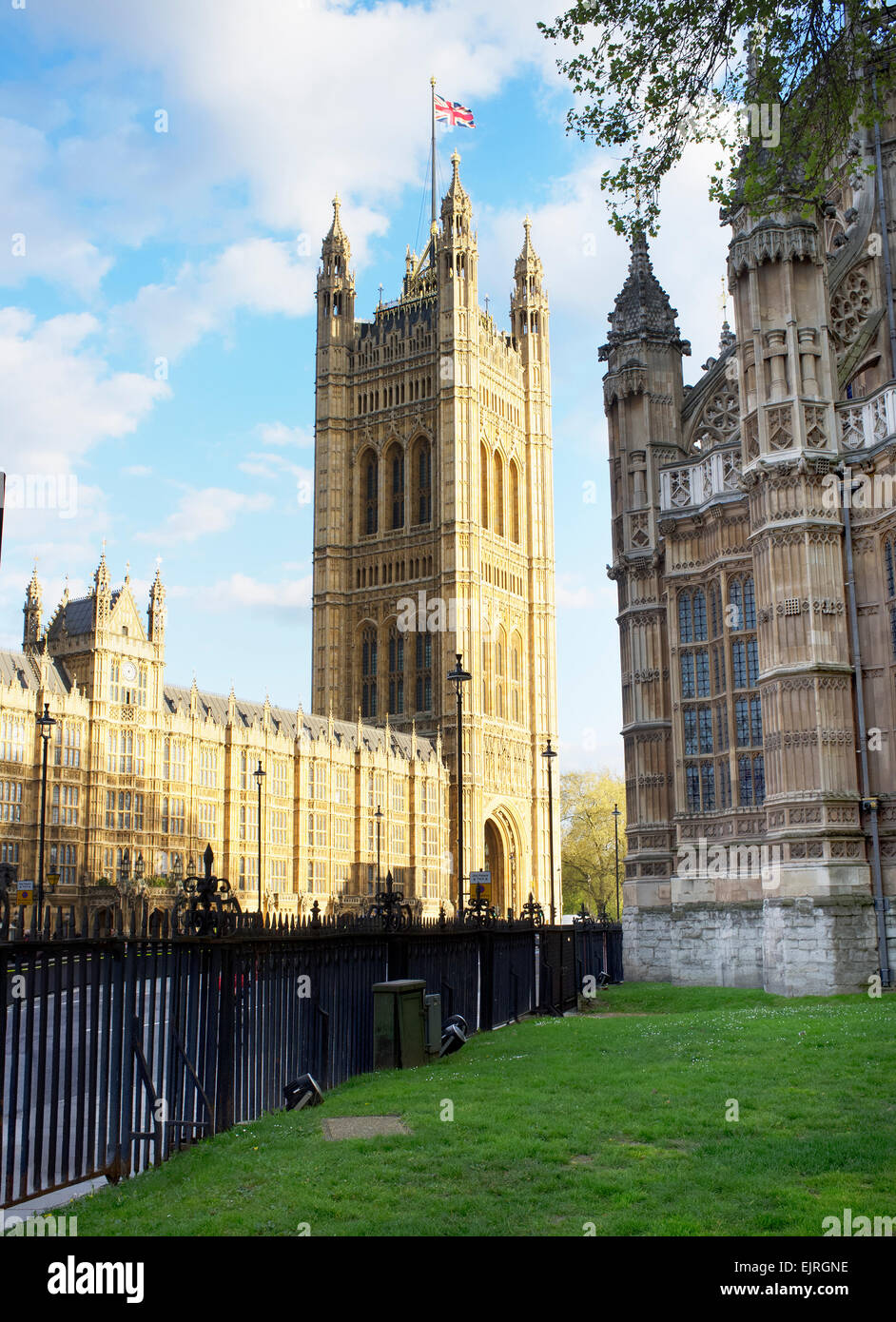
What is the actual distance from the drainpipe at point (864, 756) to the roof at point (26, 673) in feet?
133

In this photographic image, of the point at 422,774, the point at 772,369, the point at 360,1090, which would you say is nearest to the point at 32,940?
the point at 360,1090

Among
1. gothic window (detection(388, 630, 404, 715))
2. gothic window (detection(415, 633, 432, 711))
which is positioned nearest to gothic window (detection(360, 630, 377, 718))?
Result: gothic window (detection(388, 630, 404, 715))

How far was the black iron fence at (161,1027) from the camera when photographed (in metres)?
7.62

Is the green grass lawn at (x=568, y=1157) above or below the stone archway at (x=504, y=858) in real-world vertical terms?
below

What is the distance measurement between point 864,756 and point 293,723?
5827 centimetres

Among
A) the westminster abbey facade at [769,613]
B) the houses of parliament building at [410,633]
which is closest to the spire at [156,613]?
the houses of parliament building at [410,633]

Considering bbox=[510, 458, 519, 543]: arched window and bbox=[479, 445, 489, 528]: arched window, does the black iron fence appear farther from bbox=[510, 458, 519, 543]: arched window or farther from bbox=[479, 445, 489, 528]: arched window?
bbox=[510, 458, 519, 543]: arched window

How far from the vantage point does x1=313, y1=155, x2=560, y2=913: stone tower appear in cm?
9725

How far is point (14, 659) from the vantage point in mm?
56312

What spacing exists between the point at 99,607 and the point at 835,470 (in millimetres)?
42319

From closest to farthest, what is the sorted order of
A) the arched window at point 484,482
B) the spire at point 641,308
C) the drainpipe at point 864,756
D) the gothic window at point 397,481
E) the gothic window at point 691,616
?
the drainpipe at point 864,756 < the gothic window at point 691,616 < the spire at point 641,308 < the arched window at point 484,482 < the gothic window at point 397,481

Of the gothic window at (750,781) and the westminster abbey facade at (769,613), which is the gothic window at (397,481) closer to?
the westminster abbey facade at (769,613)

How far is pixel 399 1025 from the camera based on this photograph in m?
13.7
